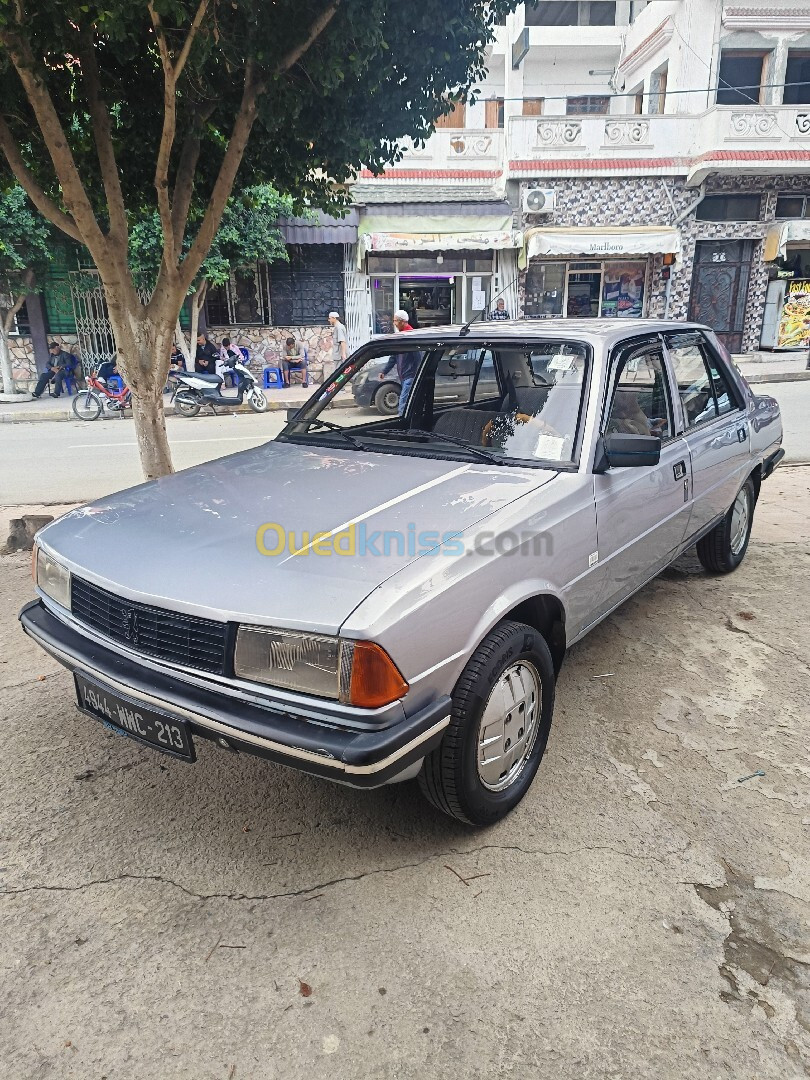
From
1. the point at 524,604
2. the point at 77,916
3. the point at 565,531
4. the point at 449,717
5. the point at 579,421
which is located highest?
the point at 579,421

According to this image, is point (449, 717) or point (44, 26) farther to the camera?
point (44, 26)

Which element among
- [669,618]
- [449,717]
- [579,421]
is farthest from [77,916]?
[669,618]

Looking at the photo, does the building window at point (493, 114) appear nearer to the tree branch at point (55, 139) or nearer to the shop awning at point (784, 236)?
the shop awning at point (784, 236)

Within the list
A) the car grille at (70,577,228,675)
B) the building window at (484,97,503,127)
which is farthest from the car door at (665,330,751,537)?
the building window at (484,97,503,127)

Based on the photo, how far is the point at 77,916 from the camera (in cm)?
222

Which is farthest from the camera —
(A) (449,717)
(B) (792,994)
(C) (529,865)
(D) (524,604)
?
(D) (524,604)

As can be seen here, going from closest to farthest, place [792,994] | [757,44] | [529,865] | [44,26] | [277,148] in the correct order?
[792,994] < [529,865] < [44,26] < [277,148] < [757,44]

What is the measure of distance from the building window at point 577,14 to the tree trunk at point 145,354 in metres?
23.7

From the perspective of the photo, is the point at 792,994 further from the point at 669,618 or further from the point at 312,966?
the point at 669,618

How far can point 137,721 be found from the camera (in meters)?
2.33

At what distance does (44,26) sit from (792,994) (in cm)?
554

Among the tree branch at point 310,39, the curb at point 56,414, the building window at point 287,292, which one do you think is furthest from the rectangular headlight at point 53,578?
the building window at point 287,292

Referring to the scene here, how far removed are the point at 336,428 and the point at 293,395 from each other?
13.3 metres

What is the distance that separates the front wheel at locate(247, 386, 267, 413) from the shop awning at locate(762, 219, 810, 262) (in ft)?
44.8
